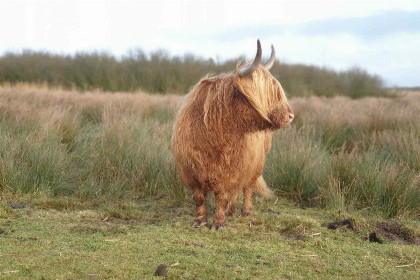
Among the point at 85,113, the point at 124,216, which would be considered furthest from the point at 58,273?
the point at 85,113

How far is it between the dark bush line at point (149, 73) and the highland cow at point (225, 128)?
18.7 m

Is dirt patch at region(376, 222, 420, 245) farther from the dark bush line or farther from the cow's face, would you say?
the dark bush line

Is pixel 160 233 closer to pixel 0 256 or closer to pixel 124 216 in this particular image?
pixel 124 216

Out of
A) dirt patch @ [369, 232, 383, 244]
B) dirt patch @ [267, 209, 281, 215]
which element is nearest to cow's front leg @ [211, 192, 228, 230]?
dirt patch @ [267, 209, 281, 215]

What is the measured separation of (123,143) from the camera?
27.6 ft

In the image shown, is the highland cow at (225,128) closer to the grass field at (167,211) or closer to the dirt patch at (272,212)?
the grass field at (167,211)

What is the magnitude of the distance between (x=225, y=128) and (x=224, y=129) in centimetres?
1

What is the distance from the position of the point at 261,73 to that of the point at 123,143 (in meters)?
3.92

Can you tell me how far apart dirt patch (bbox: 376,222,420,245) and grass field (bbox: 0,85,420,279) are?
0.05 ft

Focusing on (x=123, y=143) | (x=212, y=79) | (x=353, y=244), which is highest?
(x=212, y=79)

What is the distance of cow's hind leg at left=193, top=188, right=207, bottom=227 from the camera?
5.61m

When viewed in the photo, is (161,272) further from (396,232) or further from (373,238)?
(396,232)

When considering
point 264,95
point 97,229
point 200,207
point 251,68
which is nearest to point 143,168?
point 200,207

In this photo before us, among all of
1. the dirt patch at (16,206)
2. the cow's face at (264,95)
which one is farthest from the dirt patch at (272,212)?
the dirt patch at (16,206)
